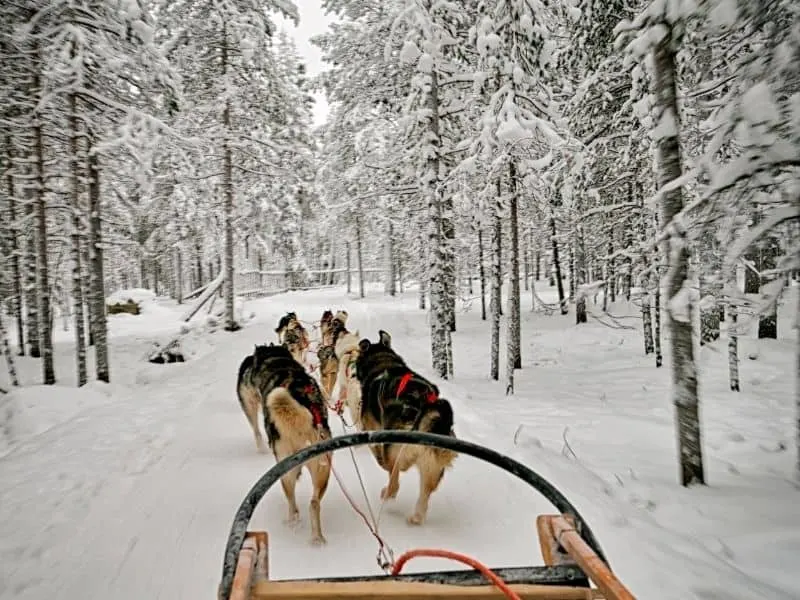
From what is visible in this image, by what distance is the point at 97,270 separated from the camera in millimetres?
12031

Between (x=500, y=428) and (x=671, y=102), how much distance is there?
16.9 ft

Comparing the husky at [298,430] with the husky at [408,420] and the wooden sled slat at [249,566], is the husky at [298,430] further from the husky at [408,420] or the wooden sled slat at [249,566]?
the wooden sled slat at [249,566]

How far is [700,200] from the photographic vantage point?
4000 millimetres

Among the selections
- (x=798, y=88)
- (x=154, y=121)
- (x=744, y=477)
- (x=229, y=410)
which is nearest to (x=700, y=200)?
(x=798, y=88)

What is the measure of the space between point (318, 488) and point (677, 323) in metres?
4.29

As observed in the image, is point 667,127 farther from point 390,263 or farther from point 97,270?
point 390,263

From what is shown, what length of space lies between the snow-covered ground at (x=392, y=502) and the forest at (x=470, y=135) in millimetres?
1057

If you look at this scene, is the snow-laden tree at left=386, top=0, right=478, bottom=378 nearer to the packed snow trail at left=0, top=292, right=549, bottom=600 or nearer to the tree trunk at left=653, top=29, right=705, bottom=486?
the packed snow trail at left=0, top=292, right=549, bottom=600

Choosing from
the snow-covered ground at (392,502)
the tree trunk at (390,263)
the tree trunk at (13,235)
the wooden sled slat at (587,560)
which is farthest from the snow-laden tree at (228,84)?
the wooden sled slat at (587,560)

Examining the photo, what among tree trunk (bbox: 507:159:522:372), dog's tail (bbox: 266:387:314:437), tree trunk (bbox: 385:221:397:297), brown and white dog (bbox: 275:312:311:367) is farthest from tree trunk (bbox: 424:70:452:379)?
tree trunk (bbox: 385:221:397:297)

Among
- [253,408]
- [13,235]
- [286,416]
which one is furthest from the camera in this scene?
[13,235]

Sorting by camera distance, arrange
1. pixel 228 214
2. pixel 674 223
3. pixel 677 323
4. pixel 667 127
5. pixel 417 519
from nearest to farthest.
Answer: pixel 417 519 < pixel 674 223 < pixel 667 127 < pixel 677 323 < pixel 228 214

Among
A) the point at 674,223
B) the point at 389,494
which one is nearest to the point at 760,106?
the point at 674,223

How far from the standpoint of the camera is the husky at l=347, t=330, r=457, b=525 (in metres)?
3.87
